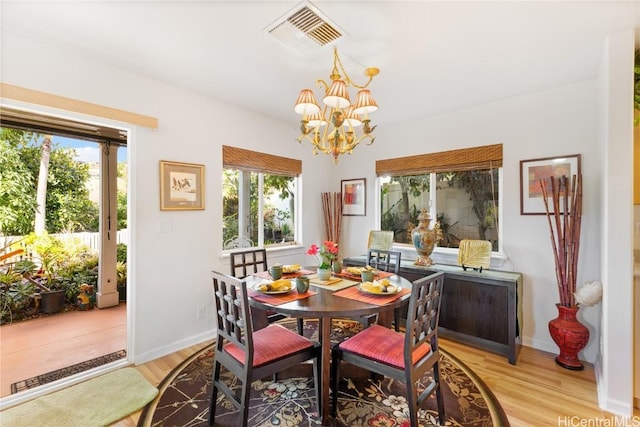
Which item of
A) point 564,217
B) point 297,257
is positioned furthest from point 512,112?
point 297,257

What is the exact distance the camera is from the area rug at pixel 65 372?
2225 mm

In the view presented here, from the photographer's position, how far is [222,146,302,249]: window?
11.6 feet

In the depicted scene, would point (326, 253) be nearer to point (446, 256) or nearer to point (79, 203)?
point (446, 256)

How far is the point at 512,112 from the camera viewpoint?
3.05 m

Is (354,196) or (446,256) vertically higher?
(354,196)

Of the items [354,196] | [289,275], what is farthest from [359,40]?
[354,196]

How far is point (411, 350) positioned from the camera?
5.44 feet

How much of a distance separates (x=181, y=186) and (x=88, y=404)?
184cm

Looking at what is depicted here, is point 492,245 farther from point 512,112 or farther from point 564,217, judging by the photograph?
point 512,112

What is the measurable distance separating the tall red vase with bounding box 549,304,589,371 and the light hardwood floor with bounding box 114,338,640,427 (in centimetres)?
7

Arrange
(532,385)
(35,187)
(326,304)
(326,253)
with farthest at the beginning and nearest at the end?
(35,187) < (326,253) < (532,385) < (326,304)

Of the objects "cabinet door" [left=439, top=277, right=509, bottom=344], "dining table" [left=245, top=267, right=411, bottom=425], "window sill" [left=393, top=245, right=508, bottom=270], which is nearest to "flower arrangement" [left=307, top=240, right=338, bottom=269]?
"dining table" [left=245, top=267, right=411, bottom=425]

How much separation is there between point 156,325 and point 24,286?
2.38m

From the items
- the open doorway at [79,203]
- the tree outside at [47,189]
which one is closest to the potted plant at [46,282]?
the open doorway at [79,203]
